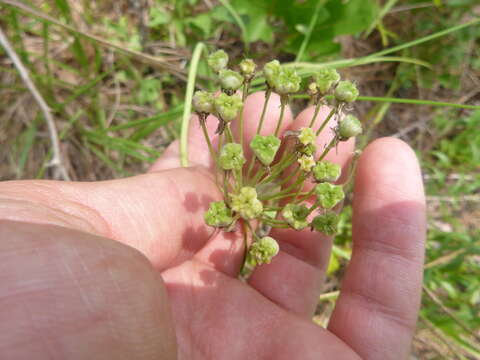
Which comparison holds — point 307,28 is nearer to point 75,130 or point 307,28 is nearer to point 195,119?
point 195,119

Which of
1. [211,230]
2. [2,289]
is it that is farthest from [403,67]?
[2,289]

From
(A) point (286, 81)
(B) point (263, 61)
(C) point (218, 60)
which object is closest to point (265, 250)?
(A) point (286, 81)

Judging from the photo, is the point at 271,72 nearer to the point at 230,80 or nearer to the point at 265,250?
the point at 230,80

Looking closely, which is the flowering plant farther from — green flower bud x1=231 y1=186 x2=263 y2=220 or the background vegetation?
the background vegetation

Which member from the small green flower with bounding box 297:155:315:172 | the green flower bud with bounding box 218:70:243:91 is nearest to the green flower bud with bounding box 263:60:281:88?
the green flower bud with bounding box 218:70:243:91

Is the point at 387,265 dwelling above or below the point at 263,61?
below

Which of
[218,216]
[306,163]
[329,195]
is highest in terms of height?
[306,163]
